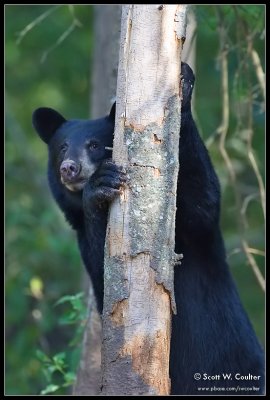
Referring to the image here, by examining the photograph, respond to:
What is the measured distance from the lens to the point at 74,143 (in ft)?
21.3

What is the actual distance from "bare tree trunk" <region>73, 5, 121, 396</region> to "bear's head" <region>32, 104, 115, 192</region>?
91 cm

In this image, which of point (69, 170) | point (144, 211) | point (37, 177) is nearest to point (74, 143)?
point (69, 170)

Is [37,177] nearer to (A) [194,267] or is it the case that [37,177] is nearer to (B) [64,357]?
(B) [64,357]

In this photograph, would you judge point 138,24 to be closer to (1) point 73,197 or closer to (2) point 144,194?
(2) point 144,194

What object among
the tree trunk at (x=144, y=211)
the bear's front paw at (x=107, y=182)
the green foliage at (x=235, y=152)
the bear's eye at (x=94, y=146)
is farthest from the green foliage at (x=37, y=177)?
the tree trunk at (x=144, y=211)

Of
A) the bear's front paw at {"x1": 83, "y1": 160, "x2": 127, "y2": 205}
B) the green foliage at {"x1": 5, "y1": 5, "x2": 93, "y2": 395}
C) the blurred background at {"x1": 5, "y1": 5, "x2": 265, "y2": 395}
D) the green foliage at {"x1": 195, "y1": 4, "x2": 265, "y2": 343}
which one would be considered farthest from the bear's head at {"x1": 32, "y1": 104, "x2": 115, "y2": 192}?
the green foliage at {"x1": 5, "y1": 5, "x2": 93, "y2": 395}

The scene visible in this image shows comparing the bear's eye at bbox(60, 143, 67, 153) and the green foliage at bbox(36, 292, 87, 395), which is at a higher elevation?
the bear's eye at bbox(60, 143, 67, 153)

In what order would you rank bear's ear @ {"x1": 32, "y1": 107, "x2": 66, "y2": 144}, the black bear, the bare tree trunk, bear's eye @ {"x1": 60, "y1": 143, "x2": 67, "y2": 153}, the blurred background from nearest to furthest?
the black bear → bear's eye @ {"x1": 60, "y1": 143, "x2": 67, "y2": 153} → bear's ear @ {"x1": 32, "y1": 107, "x2": 66, "y2": 144} → the bare tree trunk → the blurred background

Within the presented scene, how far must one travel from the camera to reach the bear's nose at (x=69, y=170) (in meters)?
6.09

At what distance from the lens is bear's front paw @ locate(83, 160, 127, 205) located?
15.9 feet

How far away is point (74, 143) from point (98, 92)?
2.12 m

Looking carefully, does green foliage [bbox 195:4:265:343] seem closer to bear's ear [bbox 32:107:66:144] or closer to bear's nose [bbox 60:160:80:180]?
bear's ear [bbox 32:107:66:144]

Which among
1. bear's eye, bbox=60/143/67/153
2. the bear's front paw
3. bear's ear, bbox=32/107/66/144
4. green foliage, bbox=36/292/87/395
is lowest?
green foliage, bbox=36/292/87/395

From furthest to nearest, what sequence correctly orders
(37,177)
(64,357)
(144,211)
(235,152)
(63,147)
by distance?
(37,177) < (235,152) < (64,357) < (63,147) < (144,211)
